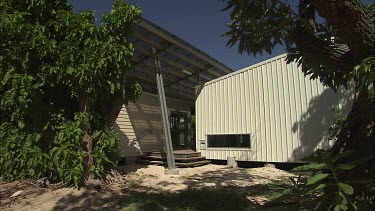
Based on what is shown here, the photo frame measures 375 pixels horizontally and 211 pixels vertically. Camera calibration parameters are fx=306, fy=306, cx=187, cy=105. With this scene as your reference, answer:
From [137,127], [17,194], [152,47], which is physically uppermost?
[152,47]

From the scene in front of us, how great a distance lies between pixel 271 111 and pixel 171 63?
4.87 metres

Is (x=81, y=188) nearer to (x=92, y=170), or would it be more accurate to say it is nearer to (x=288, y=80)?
(x=92, y=170)

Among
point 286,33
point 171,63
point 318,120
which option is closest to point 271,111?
point 318,120

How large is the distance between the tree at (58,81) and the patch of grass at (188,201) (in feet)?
6.66

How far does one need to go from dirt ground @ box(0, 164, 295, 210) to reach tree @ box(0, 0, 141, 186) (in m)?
0.43

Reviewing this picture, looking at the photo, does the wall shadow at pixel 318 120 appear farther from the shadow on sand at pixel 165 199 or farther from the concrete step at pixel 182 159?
the concrete step at pixel 182 159

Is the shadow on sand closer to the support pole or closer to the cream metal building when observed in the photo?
the support pole

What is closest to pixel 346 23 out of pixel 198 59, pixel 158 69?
pixel 158 69

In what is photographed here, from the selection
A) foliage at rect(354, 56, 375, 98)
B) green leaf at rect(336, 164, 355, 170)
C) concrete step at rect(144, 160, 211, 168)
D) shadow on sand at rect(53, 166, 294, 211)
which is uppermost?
foliage at rect(354, 56, 375, 98)

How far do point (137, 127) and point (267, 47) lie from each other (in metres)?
10.4

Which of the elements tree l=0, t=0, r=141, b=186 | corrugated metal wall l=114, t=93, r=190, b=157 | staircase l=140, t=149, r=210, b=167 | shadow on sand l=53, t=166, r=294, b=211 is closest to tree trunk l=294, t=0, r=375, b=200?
shadow on sand l=53, t=166, r=294, b=211

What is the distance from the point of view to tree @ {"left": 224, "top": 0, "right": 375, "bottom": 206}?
9.28 ft

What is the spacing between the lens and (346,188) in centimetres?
265

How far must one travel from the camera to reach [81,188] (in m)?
7.80
